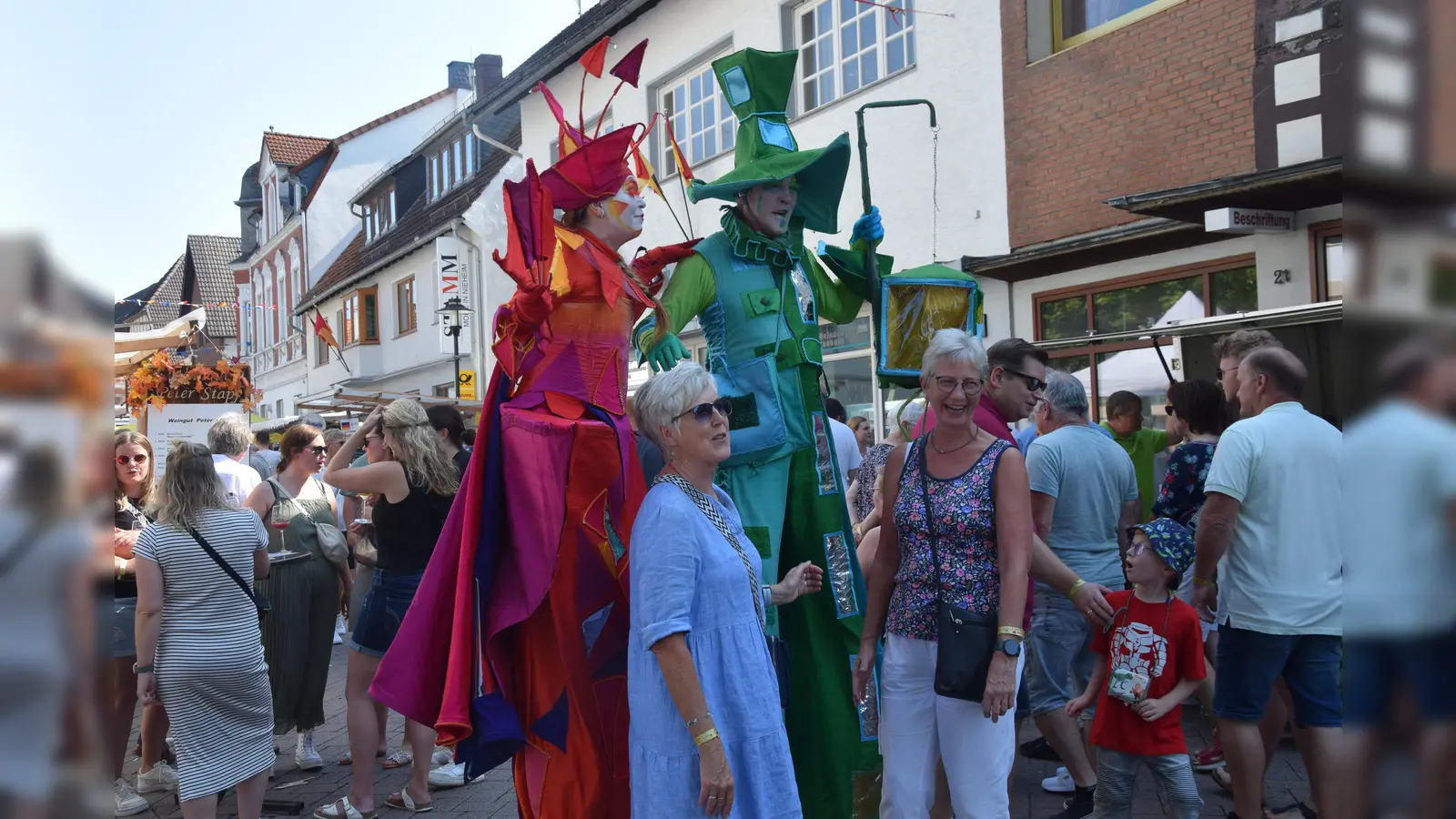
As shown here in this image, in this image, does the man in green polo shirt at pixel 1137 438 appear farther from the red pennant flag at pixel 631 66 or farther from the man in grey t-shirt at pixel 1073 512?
the red pennant flag at pixel 631 66

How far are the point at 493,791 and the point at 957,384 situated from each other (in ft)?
11.6

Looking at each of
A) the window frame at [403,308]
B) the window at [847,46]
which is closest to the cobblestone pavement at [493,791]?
the window at [847,46]

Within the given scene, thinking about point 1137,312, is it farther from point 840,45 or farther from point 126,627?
point 126,627

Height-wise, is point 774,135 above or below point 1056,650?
above

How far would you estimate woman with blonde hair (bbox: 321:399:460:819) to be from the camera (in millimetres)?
5230

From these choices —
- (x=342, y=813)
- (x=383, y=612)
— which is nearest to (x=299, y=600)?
(x=383, y=612)

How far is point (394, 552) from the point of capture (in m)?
5.37

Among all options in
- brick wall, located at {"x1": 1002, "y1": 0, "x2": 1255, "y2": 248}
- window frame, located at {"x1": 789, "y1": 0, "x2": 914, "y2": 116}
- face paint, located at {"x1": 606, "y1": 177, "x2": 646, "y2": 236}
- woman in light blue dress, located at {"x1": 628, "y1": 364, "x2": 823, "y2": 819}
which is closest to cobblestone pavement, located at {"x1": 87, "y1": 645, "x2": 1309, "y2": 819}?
woman in light blue dress, located at {"x1": 628, "y1": 364, "x2": 823, "y2": 819}

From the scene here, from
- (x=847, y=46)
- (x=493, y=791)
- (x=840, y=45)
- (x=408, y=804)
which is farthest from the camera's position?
(x=840, y=45)

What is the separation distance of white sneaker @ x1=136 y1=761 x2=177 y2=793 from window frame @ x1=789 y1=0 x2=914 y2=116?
342 inches

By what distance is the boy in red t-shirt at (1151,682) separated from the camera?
13.2 feet

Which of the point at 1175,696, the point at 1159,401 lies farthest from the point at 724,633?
the point at 1159,401

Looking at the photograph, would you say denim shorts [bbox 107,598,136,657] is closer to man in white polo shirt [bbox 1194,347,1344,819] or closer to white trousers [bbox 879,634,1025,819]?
white trousers [bbox 879,634,1025,819]

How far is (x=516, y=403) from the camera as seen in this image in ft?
10.9
